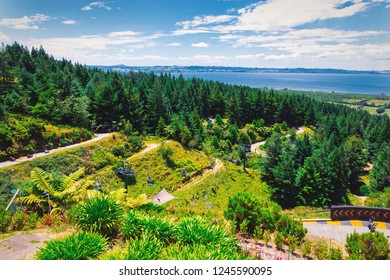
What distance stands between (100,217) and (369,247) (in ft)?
24.8

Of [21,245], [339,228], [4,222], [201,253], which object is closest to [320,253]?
[201,253]

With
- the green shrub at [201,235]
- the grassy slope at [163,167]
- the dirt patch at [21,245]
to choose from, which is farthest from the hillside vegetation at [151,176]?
the dirt patch at [21,245]

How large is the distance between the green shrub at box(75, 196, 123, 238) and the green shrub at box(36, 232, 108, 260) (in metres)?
0.93

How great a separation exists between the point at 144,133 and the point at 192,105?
23166mm

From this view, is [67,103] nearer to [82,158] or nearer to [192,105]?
[82,158]

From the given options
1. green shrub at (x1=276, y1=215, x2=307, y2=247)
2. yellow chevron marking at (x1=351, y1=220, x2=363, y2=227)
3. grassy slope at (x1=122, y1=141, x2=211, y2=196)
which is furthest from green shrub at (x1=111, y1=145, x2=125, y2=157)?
green shrub at (x1=276, y1=215, x2=307, y2=247)

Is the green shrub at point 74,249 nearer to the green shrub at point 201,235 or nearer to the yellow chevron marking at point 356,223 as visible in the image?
the green shrub at point 201,235

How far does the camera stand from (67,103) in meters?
34.0

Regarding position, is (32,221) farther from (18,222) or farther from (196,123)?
(196,123)

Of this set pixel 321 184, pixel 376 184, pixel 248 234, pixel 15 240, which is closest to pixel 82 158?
pixel 15 240

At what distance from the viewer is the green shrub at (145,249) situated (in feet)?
18.7

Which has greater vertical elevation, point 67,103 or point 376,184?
point 67,103

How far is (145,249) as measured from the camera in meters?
6.08
